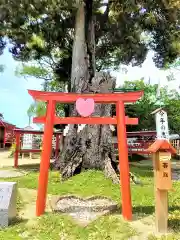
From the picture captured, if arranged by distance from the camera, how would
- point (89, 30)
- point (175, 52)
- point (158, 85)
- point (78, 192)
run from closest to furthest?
point (78, 192), point (89, 30), point (175, 52), point (158, 85)

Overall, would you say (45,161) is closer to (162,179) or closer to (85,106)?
(85,106)

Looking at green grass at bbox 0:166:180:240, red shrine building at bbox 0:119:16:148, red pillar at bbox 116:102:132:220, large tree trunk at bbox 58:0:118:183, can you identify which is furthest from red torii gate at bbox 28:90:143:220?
red shrine building at bbox 0:119:16:148

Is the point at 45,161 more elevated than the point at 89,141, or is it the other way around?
the point at 89,141

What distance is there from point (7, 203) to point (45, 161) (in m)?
0.99

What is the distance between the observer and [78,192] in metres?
7.77

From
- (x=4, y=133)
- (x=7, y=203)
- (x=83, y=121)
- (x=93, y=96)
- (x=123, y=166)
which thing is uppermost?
(x=4, y=133)

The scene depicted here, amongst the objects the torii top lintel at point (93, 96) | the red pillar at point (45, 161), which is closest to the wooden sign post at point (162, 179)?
the torii top lintel at point (93, 96)

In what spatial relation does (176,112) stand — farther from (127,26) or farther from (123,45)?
(127,26)

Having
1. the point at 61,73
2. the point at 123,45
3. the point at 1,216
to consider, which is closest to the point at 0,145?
the point at 61,73

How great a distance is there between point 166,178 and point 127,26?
1064 centimetres

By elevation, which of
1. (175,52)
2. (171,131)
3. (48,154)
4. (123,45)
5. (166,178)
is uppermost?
(123,45)

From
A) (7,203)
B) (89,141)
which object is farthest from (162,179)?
(89,141)

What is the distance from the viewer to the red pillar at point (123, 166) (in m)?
5.84

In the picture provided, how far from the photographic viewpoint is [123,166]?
6008 mm
